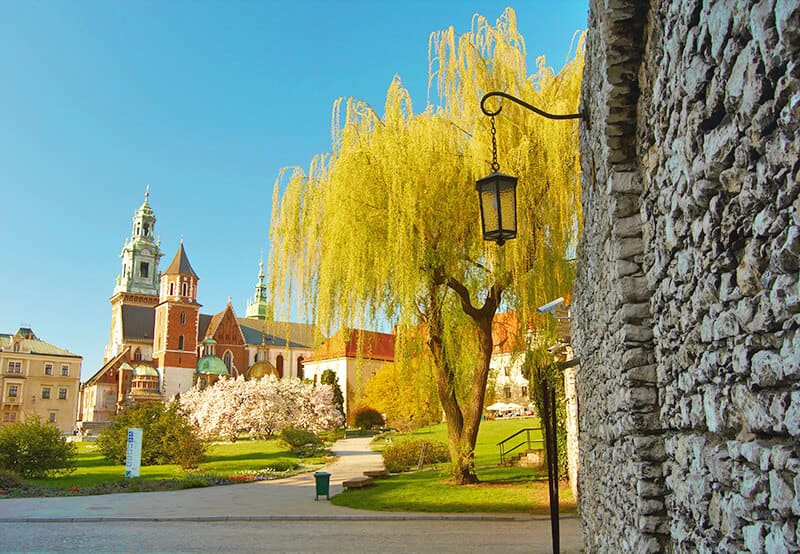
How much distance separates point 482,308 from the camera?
13.3 metres

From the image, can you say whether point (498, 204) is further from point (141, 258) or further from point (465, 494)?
point (141, 258)

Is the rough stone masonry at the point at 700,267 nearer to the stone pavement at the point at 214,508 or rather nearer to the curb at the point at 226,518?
the stone pavement at the point at 214,508

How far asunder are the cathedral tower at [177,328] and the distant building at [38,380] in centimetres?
912

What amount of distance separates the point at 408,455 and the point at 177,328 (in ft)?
173

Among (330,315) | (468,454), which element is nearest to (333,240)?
(330,315)

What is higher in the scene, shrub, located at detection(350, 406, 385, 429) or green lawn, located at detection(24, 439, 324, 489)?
shrub, located at detection(350, 406, 385, 429)

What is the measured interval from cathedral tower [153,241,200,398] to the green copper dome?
1457 millimetres

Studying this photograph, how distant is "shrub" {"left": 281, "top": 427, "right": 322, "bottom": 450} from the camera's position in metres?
31.9

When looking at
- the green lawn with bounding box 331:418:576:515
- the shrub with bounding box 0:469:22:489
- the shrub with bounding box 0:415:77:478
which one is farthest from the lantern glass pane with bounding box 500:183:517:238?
the shrub with bounding box 0:415:77:478

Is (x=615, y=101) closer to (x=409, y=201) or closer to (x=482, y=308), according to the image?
(x=409, y=201)

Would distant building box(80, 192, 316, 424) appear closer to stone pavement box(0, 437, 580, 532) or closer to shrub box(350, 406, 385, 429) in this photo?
shrub box(350, 406, 385, 429)

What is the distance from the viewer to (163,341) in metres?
68.4

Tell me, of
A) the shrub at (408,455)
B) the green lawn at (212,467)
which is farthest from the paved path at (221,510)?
the green lawn at (212,467)

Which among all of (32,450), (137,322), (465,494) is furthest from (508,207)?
(137,322)
